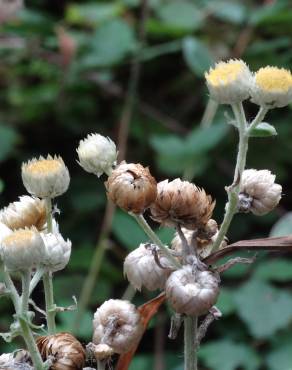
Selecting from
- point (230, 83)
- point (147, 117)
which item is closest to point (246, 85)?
point (230, 83)

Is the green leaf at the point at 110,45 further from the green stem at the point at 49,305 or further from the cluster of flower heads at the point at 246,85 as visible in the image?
the green stem at the point at 49,305

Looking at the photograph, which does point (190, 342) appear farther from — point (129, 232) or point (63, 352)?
point (129, 232)

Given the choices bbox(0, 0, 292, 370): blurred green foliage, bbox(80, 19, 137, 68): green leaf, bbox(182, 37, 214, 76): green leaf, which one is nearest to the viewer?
bbox(0, 0, 292, 370): blurred green foliage

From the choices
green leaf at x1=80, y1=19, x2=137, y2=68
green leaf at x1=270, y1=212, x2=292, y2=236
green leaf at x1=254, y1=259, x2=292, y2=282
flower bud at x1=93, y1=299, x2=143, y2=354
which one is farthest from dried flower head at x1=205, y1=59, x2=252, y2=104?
green leaf at x1=80, y1=19, x2=137, y2=68

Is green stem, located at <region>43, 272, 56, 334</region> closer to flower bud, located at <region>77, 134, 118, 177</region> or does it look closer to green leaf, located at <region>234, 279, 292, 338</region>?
flower bud, located at <region>77, 134, 118, 177</region>

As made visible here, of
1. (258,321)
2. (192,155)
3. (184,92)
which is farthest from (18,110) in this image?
(258,321)

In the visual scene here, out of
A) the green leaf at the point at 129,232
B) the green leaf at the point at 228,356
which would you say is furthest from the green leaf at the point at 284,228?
the green leaf at the point at 129,232
